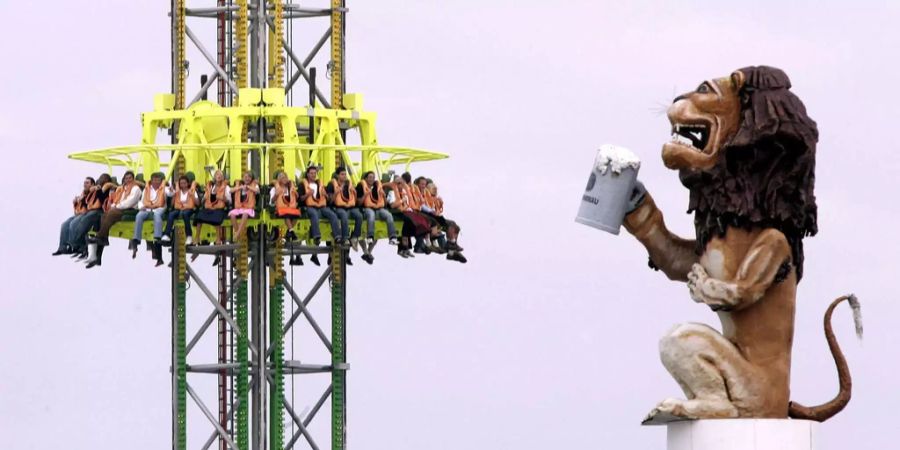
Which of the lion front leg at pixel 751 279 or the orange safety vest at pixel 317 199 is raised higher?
the orange safety vest at pixel 317 199

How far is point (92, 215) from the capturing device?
80438mm

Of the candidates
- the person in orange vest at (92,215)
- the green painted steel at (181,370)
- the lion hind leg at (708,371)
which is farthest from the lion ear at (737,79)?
the green painted steel at (181,370)

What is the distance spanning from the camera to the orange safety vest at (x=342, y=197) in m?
79.8

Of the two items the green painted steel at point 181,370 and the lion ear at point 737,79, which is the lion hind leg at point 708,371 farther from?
the green painted steel at point 181,370

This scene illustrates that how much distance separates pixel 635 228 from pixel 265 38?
61.0ft

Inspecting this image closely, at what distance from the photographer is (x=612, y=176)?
65938 millimetres

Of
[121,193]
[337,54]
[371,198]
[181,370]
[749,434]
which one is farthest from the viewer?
[337,54]

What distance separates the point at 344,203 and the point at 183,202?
2.88 meters

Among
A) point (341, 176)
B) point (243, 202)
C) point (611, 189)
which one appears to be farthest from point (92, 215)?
point (611, 189)

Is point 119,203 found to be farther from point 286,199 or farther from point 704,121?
point 704,121

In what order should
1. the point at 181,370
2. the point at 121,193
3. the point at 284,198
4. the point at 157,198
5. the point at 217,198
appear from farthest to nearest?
1. the point at 181,370
2. the point at 121,193
3. the point at 157,198
4. the point at 217,198
5. the point at 284,198

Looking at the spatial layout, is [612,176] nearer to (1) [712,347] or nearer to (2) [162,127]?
(1) [712,347]

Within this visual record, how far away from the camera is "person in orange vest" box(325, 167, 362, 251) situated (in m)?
79.8

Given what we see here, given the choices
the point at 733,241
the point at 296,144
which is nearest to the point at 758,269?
the point at 733,241
